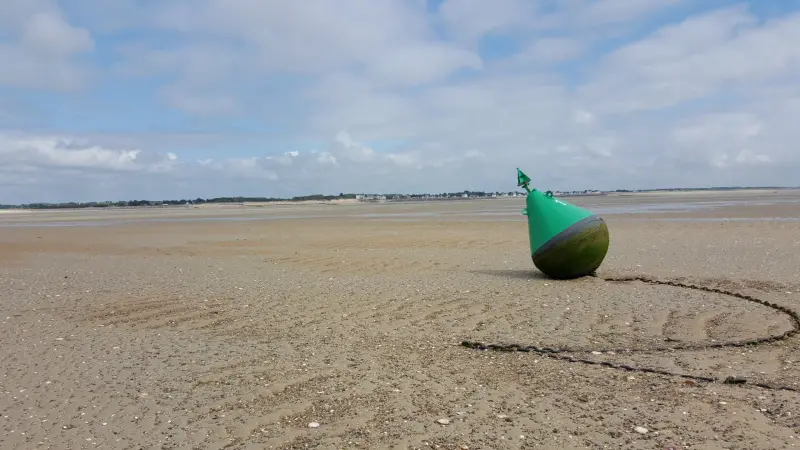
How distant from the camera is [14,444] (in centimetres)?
506

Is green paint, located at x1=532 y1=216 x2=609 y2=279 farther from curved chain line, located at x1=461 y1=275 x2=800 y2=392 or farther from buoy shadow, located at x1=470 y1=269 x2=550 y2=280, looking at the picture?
curved chain line, located at x1=461 y1=275 x2=800 y2=392

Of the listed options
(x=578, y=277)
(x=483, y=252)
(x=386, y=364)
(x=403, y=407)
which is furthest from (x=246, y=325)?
(x=483, y=252)

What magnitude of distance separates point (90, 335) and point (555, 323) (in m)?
6.43

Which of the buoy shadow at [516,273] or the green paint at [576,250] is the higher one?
the green paint at [576,250]

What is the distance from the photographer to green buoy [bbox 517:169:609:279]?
38.9 feet

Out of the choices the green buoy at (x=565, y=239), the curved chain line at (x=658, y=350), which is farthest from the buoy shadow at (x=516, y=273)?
the curved chain line at (x=658, y=350)

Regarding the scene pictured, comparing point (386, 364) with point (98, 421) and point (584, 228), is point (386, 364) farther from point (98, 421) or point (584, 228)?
point (584, 228)

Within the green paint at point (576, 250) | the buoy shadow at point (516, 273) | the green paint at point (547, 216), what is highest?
the green paint at point (547, 216)

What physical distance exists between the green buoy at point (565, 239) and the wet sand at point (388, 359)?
35cm

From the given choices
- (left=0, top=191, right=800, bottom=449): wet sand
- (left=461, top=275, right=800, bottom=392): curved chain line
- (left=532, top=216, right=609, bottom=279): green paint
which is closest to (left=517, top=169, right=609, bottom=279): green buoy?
(left=532, top=216, right=609, bottom=279): green paint

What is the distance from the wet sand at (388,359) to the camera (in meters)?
5.05

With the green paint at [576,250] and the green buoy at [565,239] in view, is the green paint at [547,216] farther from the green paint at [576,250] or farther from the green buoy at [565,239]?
the green paint at [576,250]

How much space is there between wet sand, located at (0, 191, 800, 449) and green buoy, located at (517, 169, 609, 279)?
0.35 m

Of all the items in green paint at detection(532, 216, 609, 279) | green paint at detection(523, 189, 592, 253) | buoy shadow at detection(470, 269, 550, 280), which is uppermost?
green paint at detection(523, 189, 592, 253)
